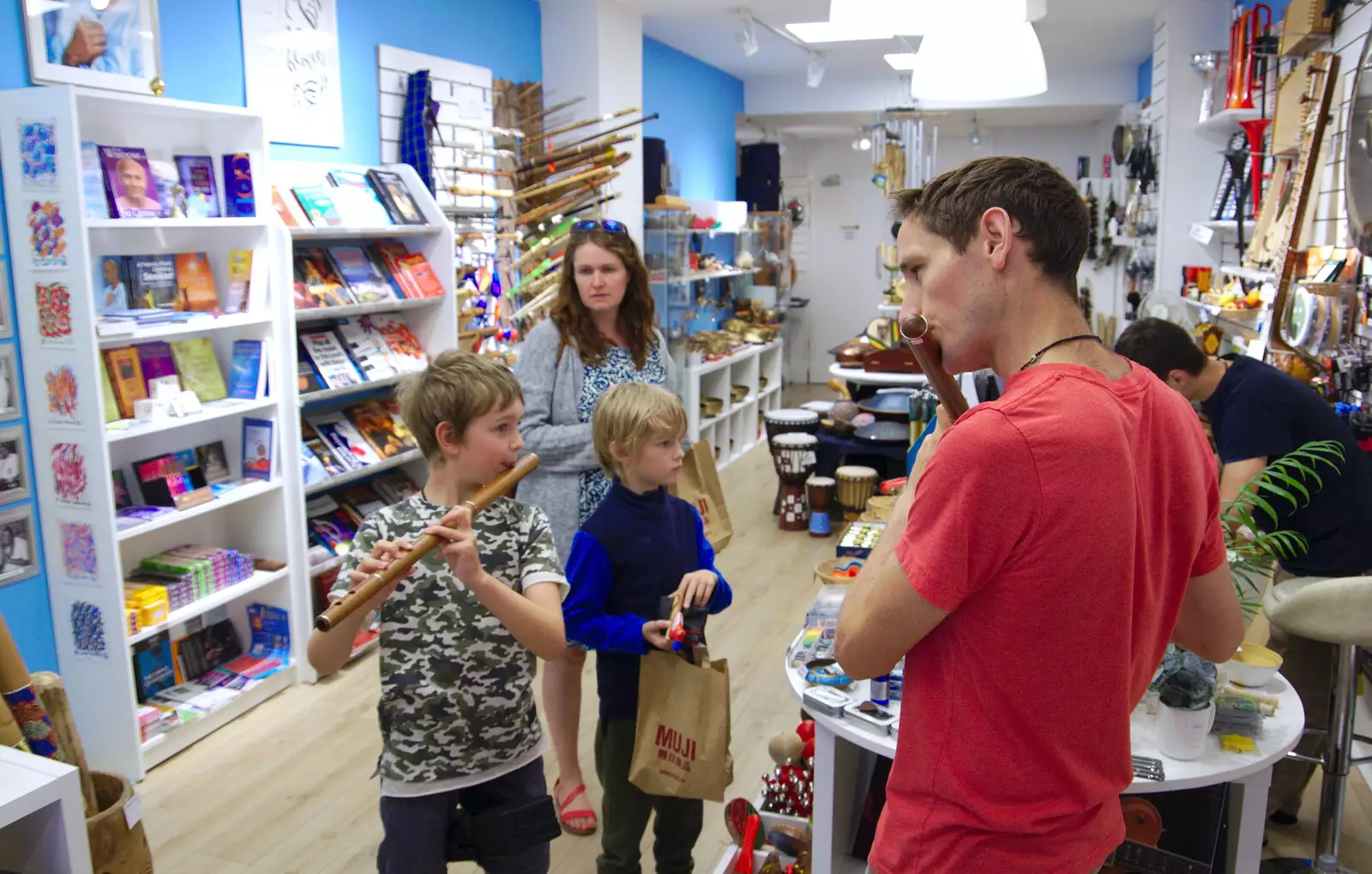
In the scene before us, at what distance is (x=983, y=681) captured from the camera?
1110 mm

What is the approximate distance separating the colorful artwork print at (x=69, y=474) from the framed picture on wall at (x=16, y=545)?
0.11 meters

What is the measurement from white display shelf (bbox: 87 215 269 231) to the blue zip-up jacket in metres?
1.81

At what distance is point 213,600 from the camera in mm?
3504

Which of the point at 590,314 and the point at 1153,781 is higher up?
the point at 590,314

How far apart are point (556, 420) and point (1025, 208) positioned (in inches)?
74.7

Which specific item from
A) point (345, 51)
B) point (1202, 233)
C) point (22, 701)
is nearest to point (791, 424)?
point (1202, 233)

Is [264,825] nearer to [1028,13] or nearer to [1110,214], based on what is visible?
[1028,13]

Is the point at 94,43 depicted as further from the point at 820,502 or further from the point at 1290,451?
the point at 820,502

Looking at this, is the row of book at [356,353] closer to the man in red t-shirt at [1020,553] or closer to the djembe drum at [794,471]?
the djembe drum at [794,471]

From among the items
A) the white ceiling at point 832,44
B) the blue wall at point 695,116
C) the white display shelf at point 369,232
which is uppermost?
the white ceiling at point 832,44

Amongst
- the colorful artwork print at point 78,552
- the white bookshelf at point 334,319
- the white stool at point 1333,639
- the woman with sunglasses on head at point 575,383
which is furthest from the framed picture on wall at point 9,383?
the white stool at point 1333,639

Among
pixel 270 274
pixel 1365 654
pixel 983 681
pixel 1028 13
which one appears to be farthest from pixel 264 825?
pixel 1365 654

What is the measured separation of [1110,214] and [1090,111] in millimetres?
1503

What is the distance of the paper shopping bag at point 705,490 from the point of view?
261cm
